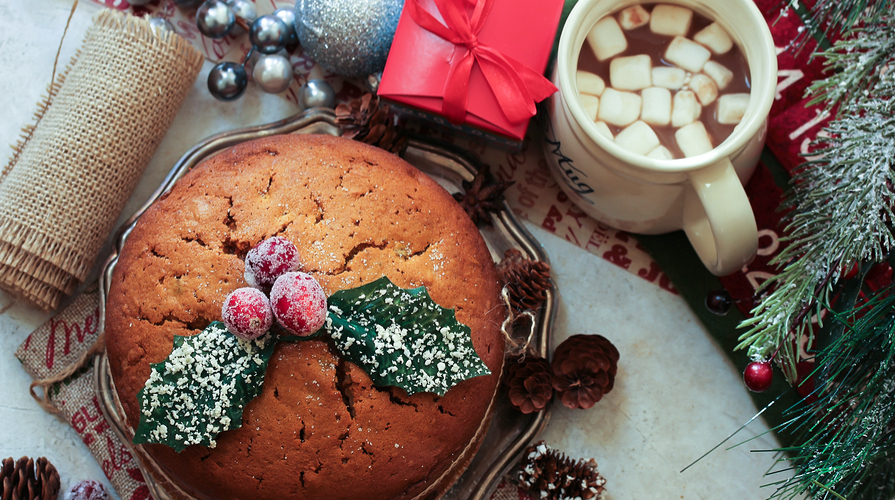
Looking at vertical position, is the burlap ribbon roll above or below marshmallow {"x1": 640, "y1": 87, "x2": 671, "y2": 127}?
below

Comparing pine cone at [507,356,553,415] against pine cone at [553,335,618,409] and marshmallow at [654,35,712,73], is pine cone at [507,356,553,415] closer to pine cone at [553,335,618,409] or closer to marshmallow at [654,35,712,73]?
pine cone at [553,335,618,409]

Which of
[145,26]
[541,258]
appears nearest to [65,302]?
[145,26]

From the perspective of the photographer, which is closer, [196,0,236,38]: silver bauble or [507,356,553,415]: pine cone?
[507,356,553,415]: pine cone

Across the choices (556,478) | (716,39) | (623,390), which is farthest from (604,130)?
(556,478)

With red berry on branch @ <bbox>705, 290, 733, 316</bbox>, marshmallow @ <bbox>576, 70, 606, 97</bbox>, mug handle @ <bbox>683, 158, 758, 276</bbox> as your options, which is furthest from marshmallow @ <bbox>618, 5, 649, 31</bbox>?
red berry on branch @ <bbox>705, 290, 733, 316</bbox>

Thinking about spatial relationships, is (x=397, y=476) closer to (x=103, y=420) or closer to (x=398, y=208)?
(x=398, y=208)

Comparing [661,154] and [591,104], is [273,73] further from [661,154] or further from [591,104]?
[661,154]

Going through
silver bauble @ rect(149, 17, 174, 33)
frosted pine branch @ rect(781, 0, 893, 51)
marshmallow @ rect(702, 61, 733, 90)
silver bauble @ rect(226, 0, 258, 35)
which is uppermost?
frosted pine branch @ rect(781, 0, 893, 51)
